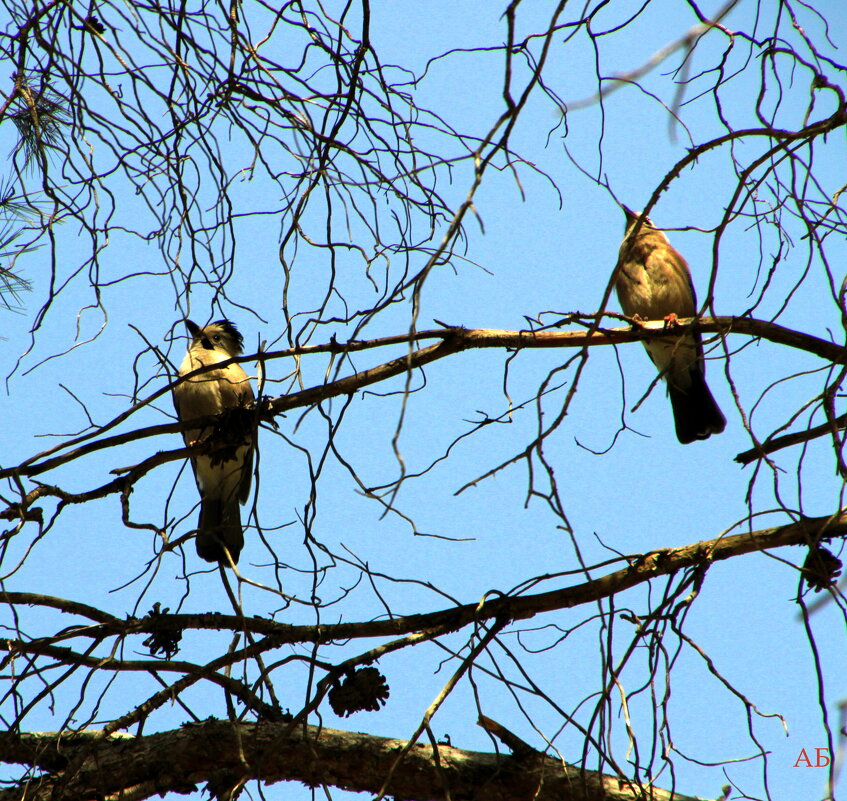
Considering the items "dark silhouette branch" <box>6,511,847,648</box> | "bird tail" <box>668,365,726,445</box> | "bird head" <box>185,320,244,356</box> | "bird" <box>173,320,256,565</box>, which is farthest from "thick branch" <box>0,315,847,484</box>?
"bird head" <box>185,320,244,356</box>

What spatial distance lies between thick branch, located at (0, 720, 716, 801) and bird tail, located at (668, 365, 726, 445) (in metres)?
2.25

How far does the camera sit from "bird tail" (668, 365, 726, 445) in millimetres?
4473

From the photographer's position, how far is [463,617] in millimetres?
2592

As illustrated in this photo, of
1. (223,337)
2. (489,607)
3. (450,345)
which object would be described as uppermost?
(223,337)

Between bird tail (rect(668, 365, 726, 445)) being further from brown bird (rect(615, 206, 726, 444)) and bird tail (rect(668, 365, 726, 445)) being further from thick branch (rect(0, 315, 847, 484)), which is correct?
thick branch (rect(0, 315, 847, 484))

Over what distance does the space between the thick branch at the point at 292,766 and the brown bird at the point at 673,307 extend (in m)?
2.30

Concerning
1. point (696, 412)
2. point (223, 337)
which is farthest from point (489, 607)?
point (223, 337)

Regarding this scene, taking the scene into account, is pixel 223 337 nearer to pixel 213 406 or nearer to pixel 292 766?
pixel 213 406

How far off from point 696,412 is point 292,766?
2.75 metres

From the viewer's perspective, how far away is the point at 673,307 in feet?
15.4

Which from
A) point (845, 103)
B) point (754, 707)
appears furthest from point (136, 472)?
point (845, 103)

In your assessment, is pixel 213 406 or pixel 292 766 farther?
pixel 213 406

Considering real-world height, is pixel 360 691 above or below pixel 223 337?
below

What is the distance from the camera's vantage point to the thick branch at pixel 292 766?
258 centimetres
